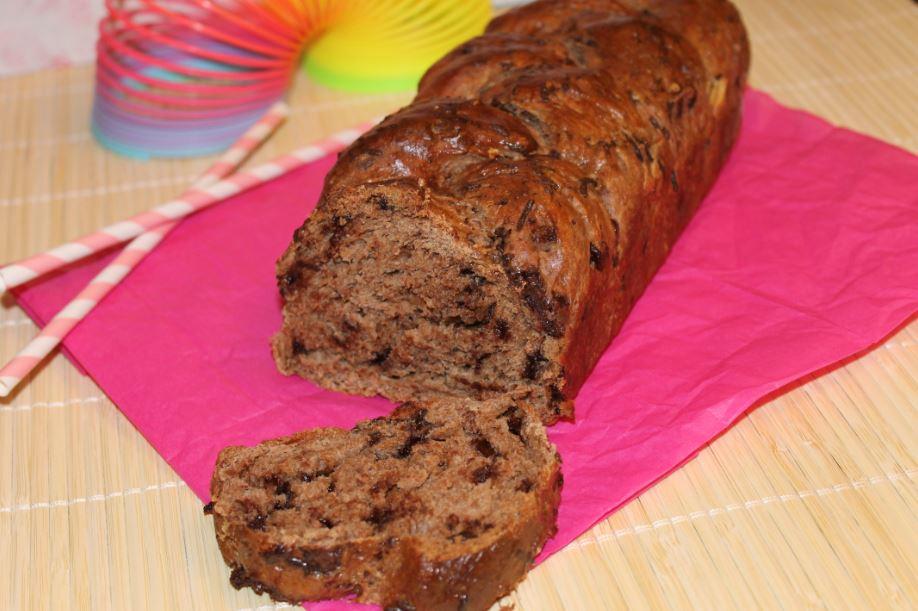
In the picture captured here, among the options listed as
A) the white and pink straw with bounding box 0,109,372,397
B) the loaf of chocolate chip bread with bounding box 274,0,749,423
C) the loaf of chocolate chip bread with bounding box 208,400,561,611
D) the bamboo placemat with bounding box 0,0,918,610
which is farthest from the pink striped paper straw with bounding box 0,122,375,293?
the loaf of chocolate chip bread with bounding box 208,400,561,611

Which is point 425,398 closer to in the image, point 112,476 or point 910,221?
point 112,476

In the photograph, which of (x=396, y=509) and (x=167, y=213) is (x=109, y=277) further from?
(x=396, y=509)

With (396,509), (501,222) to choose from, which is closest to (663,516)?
(396,509)

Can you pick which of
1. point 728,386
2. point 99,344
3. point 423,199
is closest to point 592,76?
point 423,199

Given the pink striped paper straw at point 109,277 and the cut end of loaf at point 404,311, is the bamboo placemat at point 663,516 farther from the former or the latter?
the cut end of loaf at point 404,311

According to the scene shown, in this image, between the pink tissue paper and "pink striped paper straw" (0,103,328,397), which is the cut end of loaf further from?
"pink striped paper straw" (0,103,328,397)
